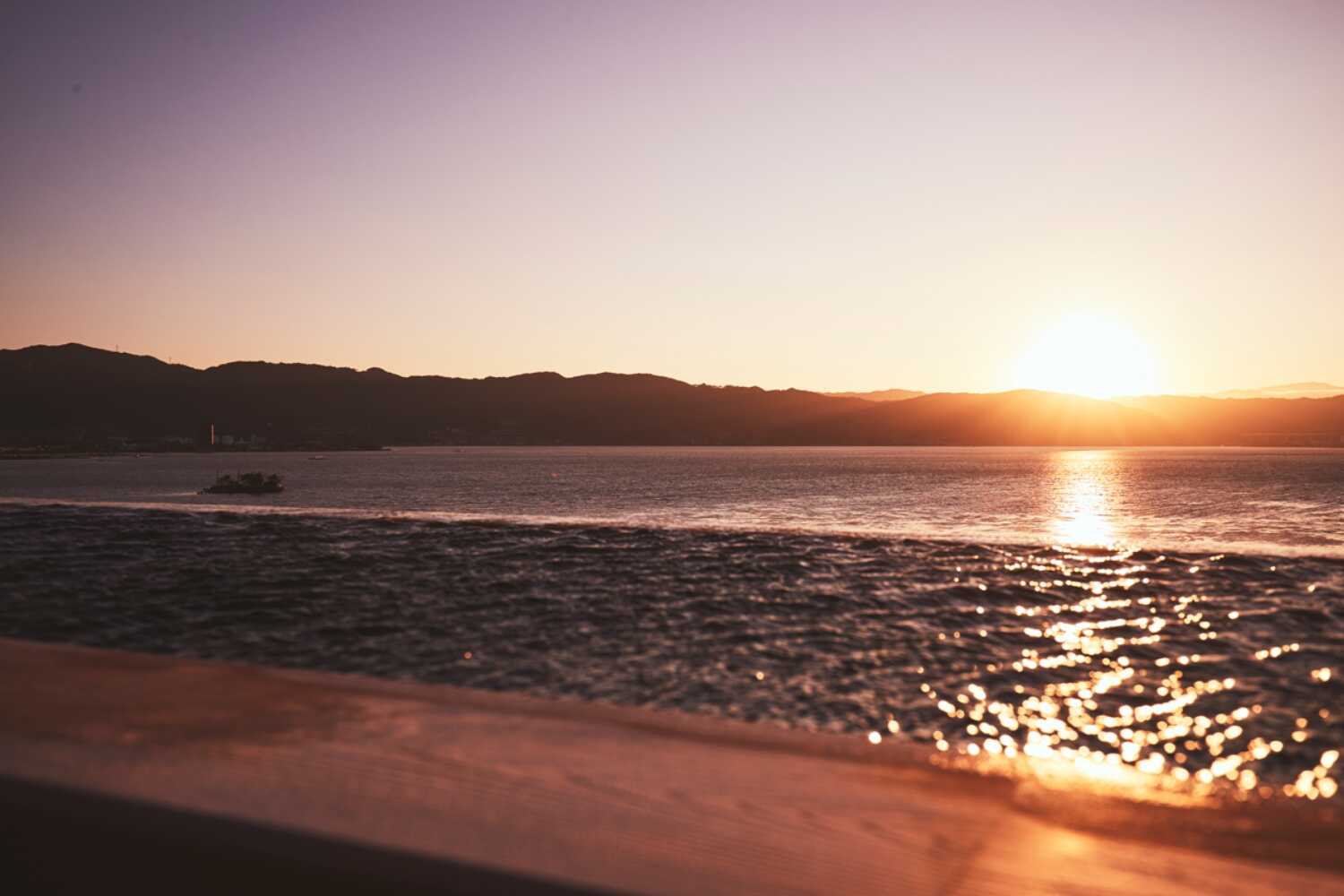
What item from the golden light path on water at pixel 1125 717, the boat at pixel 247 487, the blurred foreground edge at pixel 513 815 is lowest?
the boat at pixel 247 487

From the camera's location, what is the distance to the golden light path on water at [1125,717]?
4348 millimetres

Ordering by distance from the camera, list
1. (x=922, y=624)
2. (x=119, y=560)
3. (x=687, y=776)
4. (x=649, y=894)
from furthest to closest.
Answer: (x=119, y=560), (x=922, y=624), (x=687, y=776), (x=649, y=894)

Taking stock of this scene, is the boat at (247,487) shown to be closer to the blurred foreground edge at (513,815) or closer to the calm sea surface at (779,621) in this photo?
the calm sea surface at (779,621)

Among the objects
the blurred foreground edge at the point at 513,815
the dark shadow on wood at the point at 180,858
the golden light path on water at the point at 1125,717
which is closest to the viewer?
the dark shadow on wood at the point at 180,858

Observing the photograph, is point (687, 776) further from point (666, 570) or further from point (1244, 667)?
point (666, 570)

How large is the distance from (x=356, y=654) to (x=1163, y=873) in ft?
31.9

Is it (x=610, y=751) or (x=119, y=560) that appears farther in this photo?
→ (x=119, y=560)

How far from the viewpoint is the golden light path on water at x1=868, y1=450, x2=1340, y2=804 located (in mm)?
4348

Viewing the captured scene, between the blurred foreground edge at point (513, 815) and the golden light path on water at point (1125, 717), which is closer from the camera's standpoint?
the blurred foreground edge at point (513, 815)

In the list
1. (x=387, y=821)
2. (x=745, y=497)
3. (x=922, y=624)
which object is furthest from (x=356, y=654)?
(x=745, y=497)

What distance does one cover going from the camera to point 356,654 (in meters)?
10.9

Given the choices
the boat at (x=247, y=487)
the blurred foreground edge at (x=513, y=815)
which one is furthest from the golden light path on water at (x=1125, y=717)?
the boat at (x=247, y=487)

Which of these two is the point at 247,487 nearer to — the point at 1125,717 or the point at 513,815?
the point at 1125,717

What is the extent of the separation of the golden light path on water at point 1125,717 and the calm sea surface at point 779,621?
0.14ft
